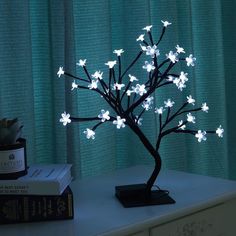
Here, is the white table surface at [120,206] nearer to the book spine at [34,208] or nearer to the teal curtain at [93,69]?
the book spine at [34,208]

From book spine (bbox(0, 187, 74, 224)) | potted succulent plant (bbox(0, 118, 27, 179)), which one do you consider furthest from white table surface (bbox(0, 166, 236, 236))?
potted succulent plant (bbox(0, 118, 27, 179))

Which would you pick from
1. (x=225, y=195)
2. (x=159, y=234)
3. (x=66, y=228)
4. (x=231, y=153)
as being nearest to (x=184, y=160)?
(x=231, y=153)

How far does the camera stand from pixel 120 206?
111 centimetres

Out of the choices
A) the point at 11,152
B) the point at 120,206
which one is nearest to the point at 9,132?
the point at 11,152

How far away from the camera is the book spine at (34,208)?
102 centimetres

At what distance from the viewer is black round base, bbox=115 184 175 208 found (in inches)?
44.4

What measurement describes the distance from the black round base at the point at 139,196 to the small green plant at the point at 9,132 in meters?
0.30

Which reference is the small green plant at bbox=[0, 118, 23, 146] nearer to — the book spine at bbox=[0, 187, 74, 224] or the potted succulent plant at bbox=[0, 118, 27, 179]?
the potted succulent plant at bbox=[0, 118, 27, 179]

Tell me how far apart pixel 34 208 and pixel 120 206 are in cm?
21

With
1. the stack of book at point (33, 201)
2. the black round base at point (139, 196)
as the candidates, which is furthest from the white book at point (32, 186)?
the black round base at point (139, 196)

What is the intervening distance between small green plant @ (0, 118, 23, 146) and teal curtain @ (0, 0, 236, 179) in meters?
0.26

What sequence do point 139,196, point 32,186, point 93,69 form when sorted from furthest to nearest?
point 93,69, point 139,196, point 32,186

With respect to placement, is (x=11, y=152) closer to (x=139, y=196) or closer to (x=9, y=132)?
(x=9, y=132)

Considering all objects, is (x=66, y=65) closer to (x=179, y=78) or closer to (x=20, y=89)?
(x=20, y=89)
